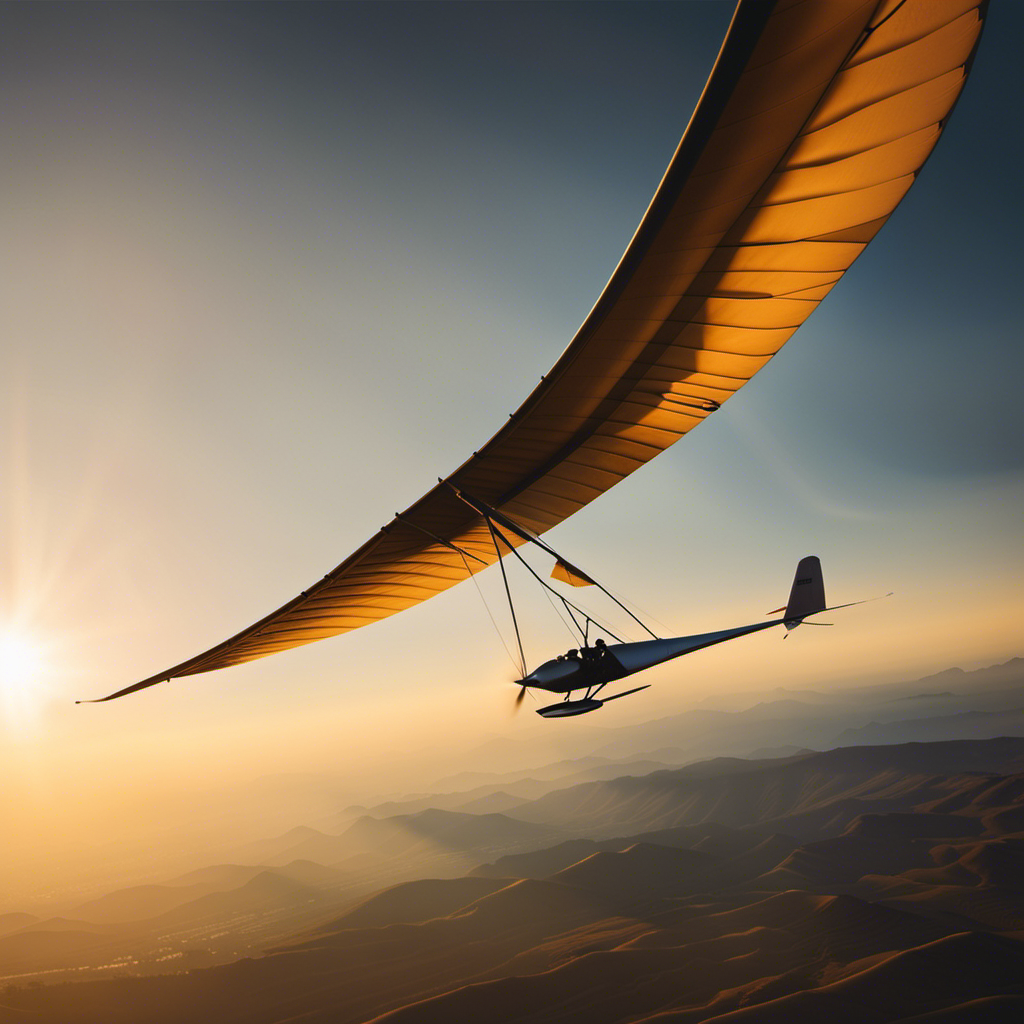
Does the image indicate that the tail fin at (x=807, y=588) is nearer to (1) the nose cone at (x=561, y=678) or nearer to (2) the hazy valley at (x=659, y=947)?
(1) the nose cone at (x=561, y=678)

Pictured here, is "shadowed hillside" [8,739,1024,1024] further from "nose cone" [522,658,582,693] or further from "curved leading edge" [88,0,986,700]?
"curved leading edge" [88,0,986,700]

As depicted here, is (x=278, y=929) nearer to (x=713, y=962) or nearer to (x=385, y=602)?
(x=713, y=962)

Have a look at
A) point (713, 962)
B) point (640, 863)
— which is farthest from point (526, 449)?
point (640, 863)

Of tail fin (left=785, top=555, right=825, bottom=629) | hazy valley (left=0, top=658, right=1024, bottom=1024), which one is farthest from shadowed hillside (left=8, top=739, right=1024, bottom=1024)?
tail fin (left=785, top=555, right=825, bottom=629)

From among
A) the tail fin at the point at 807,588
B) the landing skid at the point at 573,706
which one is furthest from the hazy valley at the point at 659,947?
the landing skid at the point at 573,706

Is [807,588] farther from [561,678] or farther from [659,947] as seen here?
[659,947]

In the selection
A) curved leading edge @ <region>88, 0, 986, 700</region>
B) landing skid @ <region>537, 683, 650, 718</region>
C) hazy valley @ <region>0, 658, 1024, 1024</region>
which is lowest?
hazy valley @ <region>0, 658, 1024, 1024</region>

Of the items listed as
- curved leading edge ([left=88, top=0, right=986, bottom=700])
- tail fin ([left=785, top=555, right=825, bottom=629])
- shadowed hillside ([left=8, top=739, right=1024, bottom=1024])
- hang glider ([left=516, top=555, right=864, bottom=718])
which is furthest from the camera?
shadowed hillside ([left=8, top=739, right=1024, bottom=1024])
